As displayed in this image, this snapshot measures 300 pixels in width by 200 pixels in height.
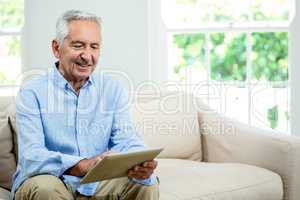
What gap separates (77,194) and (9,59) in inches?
79.6

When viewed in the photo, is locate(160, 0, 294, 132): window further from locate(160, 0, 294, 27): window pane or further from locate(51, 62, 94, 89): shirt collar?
locate(51, 62, 94, 89): shirt collar

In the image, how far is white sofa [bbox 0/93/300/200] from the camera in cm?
254

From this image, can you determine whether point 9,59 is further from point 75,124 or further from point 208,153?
point 75,124

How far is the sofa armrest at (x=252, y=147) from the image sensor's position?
2805mm

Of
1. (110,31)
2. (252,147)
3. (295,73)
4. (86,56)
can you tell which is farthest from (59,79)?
(295,73)

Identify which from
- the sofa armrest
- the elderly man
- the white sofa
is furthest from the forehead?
the sofa armrest

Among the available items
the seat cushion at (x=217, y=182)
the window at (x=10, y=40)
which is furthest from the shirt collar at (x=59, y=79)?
the window at (x=10, y=40)

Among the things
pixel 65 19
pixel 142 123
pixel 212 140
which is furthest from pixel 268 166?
pixel 65 19

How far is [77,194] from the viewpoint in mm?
2125

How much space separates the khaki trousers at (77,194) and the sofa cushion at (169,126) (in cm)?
93

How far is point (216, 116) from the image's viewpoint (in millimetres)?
3186

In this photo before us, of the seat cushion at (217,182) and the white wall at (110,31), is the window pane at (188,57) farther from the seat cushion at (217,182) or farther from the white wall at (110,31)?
the seat cushion at (217,182)

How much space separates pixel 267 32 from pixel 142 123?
1.31 metres

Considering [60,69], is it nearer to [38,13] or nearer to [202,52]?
[38,13]
